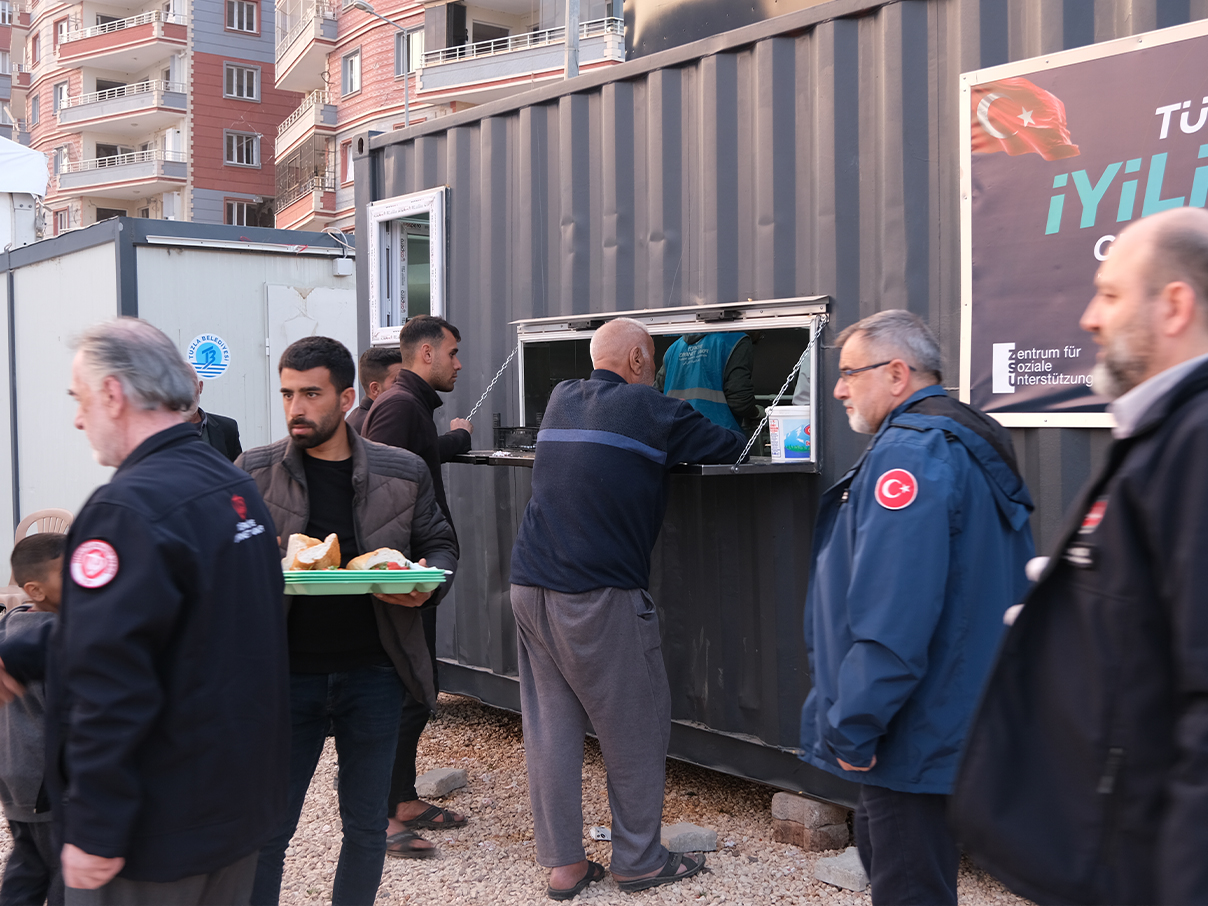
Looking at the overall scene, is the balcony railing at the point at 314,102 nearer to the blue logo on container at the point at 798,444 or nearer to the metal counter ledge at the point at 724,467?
the metal counter ledge at the point at 724,467

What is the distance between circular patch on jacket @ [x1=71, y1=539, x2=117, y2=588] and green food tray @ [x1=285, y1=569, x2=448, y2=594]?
2.78 ft

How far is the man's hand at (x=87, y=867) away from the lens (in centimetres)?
203

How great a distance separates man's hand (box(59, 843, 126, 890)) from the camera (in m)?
2.03

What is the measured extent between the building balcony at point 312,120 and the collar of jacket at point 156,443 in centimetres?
3601

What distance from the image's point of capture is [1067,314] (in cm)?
360

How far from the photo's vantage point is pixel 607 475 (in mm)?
3824

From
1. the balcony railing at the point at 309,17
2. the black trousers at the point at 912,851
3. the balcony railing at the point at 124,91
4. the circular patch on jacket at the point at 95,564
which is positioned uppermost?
the balcony railing at the point at 309,17

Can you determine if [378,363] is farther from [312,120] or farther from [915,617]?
[312,120]

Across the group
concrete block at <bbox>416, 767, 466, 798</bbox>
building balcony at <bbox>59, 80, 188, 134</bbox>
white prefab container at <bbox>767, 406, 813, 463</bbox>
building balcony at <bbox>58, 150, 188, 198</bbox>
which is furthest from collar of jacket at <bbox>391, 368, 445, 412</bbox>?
building balcony at <bbox>59, 80, 188, 134</bbox>

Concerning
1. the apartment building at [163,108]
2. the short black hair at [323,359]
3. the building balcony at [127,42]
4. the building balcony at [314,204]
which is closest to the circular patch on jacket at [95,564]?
the short black hair at [323,359]

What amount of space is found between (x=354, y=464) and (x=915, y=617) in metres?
1.69

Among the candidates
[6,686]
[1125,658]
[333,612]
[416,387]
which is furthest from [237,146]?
[1125,658]

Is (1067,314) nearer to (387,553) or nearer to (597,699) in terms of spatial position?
(597,699)

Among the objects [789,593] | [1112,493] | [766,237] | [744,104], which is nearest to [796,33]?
[744,104]
